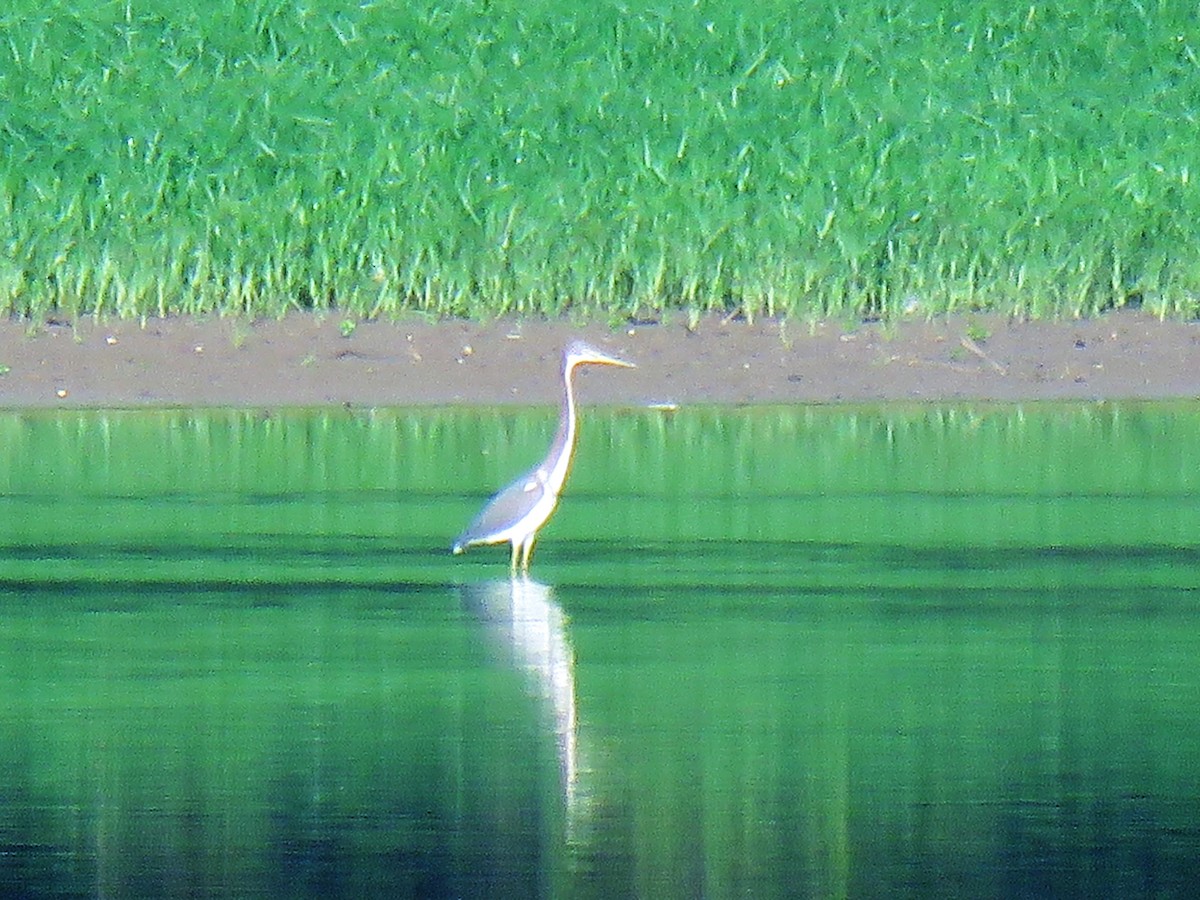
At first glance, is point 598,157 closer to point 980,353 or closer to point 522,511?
point 980,353

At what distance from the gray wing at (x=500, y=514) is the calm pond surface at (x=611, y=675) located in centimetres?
15

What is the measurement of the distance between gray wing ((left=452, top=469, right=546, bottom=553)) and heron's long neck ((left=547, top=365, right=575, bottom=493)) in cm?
21

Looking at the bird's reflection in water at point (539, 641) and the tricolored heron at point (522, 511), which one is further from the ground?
the tricolored heron at point (522, 511)

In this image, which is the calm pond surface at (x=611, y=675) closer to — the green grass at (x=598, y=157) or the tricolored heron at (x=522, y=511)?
the tricolored heron at (x=522, y=511)

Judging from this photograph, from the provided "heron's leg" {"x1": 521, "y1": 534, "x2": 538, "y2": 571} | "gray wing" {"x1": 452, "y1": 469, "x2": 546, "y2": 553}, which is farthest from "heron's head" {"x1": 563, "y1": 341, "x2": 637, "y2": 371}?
"gray wing" {"x1": 452, "y1": 469, "x2": 546, "y2": 553}

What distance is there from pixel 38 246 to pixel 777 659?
11.1 meters

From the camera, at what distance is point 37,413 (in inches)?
649


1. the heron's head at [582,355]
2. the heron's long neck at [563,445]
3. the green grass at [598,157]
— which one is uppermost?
the green grass at [598,157]

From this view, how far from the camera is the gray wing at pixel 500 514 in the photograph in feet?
35.8

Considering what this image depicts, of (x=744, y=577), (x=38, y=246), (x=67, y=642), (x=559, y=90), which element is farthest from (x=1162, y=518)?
(x=559, y=90)

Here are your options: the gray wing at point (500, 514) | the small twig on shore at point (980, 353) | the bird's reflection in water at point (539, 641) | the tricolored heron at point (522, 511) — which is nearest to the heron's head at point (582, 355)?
the tricolored heron at point (522, 511)

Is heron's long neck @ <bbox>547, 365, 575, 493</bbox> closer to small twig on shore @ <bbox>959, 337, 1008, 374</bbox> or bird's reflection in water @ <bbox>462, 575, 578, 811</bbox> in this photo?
bird's reflection in water @ <bbox>462, 575, 578, 811</bbox>

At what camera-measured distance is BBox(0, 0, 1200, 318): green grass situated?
18641 mm

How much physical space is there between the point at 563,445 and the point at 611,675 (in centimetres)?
321
